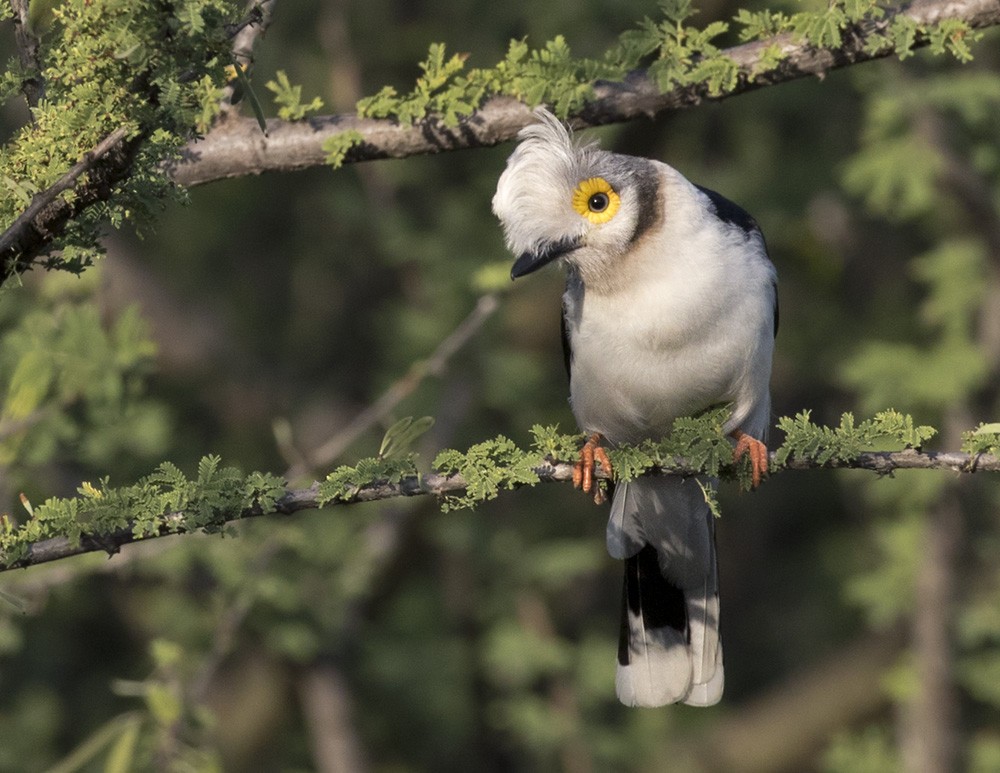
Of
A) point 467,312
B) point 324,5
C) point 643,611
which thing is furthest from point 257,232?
point 643,611

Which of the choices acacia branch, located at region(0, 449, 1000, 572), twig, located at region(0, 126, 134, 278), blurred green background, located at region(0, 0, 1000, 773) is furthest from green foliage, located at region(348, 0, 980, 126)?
blurred green background, located at region(0, 0, 1000, 773)

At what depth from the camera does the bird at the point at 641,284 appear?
4.18 metres

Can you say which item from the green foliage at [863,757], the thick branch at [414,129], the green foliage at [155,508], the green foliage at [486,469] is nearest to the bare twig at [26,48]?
the green foliage at [155,508]

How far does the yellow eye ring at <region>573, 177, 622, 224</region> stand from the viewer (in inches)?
169

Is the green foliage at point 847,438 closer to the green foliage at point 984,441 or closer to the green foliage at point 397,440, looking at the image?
the green foliage at point 984,441

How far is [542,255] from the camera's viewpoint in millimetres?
4191

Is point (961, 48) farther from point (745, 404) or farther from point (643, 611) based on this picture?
point (643, 611)

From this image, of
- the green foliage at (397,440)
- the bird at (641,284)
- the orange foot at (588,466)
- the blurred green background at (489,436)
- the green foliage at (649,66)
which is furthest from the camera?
the blurred green background at (489,436)

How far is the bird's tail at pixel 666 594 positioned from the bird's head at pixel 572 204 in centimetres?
110

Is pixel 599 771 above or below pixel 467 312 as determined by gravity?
below

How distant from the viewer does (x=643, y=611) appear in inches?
207

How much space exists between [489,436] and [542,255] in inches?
181

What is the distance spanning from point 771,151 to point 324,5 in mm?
3101

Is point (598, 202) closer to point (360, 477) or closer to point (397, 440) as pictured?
point (397, 440)
